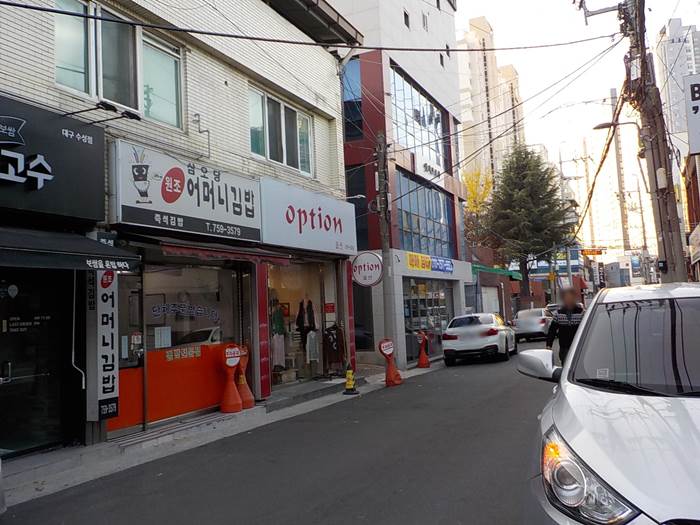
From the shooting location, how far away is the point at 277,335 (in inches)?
504

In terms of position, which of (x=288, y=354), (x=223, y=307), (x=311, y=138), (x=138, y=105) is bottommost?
(x=288, y=354)

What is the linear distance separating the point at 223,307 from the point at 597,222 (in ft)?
244

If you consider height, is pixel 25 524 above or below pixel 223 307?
below

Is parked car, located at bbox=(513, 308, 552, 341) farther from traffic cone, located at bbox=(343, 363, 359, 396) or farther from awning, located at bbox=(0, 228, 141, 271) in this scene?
awning, located at bbox=(0, 228, 141, 271)

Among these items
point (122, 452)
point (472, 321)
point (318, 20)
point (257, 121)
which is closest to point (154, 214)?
point (122, 452)

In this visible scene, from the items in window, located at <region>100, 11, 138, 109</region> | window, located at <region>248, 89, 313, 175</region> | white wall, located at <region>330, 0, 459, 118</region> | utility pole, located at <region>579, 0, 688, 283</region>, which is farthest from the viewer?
white wall, located at <region>330, 0, 459, 118</region>

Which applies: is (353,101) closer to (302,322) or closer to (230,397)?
(302,322)

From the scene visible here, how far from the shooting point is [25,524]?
5180 millimetres

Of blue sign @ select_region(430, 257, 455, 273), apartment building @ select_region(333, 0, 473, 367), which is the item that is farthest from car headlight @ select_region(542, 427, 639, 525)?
blue sign @ select_region(430, 257, 455, 273)

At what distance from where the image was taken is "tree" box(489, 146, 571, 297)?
117ft

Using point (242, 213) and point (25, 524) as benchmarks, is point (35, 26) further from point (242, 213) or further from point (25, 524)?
point (25, 524)

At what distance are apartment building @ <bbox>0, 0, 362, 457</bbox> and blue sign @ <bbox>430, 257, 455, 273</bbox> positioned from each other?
8.54 meters

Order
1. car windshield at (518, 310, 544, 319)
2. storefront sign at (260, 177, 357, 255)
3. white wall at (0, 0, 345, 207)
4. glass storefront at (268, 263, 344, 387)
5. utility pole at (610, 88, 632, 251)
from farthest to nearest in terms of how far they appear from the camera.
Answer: utility pole at (610, 88, 632, 251), car windshield at (518, 310, 544, 319), glass storefront at (268, 263, 344, 387), storefront sign at (260, 177, 357, 255), white wall at (0, 0, 345, 207)

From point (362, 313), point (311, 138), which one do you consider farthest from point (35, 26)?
point (362, 313)
